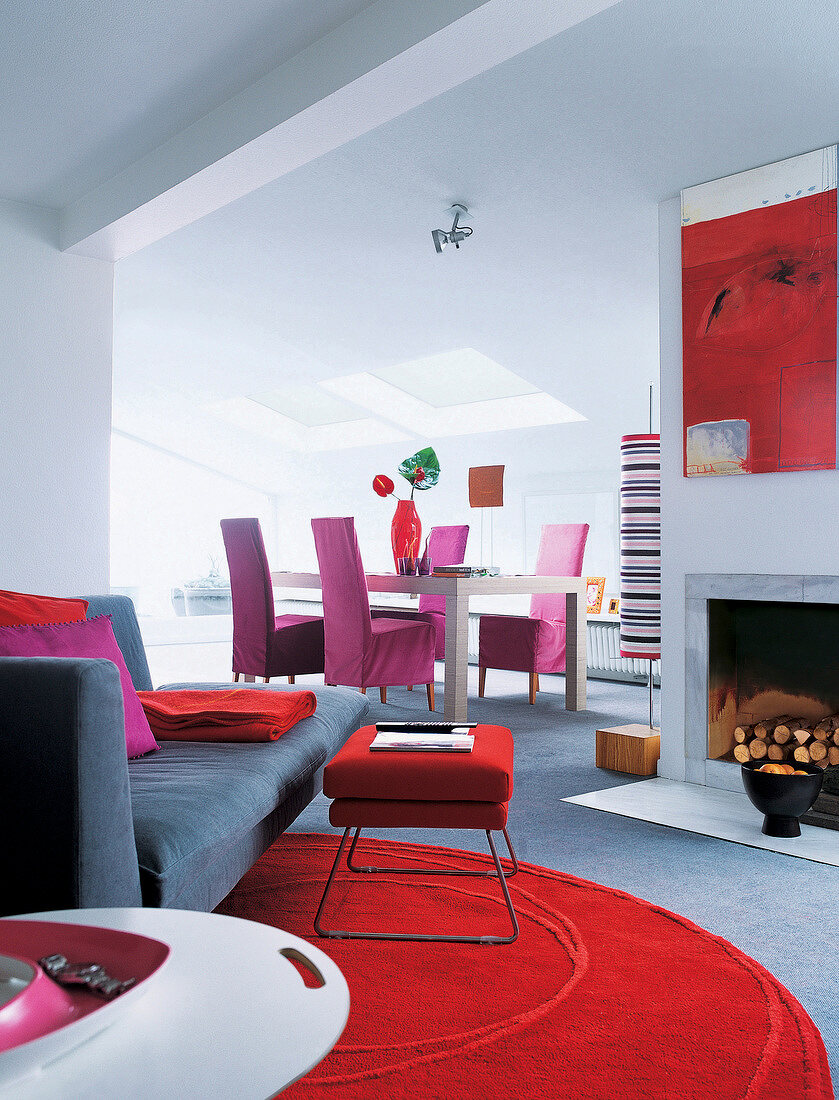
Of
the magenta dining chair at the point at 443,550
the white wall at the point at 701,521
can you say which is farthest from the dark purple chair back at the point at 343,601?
the white wall at the point at 701,521

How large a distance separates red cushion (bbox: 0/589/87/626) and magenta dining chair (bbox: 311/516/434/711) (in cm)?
222

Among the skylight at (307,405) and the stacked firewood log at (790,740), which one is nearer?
the stacked firewood log at (790,740)

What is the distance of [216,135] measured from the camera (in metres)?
3.13

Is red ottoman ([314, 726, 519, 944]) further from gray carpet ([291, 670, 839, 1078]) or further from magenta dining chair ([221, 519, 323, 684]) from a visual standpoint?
magenta dining chair ([221, 519, 323, 684])

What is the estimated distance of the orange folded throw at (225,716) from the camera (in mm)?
2234

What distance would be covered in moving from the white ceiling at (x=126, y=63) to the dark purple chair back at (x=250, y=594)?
2198 millimetres

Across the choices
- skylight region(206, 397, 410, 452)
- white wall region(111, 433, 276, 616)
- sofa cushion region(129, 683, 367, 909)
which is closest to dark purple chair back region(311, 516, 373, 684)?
sofa cushion region(129, 683, 367, 909)

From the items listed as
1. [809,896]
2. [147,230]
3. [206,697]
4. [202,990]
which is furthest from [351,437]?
[202,990]

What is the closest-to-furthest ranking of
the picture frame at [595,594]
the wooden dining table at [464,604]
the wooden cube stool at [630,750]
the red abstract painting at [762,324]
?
1. the red abstract painting at [762,324]
2. the wooden cube stool at [630,750]
3. the wooden dining table at [464,604]
4. the picture frame at [595,594]

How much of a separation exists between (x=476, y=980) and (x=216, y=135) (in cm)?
278

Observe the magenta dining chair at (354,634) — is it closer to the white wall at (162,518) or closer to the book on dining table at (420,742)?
the book on dining table at (420,742)

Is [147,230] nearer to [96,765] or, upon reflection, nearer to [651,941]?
[96,765]

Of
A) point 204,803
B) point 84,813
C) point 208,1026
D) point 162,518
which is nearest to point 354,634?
point 204,803

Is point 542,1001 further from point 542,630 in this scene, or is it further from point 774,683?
point 542,630
